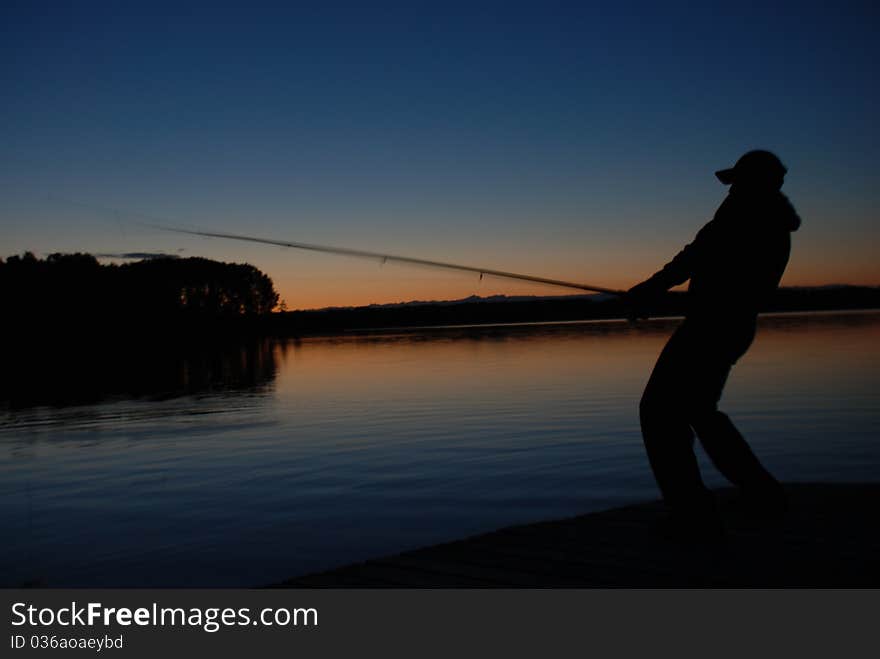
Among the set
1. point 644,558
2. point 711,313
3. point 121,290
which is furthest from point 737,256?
point 121,290

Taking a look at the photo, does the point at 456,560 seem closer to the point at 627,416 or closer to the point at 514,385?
the point at 627,416

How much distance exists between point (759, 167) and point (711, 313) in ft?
2.93

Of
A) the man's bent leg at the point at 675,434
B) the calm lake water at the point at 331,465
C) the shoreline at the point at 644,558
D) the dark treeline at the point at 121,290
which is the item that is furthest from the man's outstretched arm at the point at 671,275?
the dark treeline at the point at 121,290

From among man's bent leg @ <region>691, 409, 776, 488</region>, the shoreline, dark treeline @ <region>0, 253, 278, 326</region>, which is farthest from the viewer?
dark treeline @ <region>0, 253, 278, 326</region>

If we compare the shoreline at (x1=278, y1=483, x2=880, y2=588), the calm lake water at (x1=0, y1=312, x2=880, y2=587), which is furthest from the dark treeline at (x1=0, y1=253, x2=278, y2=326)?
the shoreline at (x1=278, y1=483, x2=880, y2=588)

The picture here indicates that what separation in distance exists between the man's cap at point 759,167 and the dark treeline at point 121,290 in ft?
339

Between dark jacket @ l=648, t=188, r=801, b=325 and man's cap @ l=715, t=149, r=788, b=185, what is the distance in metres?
0.10

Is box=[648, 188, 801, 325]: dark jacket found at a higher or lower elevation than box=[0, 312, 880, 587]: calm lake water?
higher

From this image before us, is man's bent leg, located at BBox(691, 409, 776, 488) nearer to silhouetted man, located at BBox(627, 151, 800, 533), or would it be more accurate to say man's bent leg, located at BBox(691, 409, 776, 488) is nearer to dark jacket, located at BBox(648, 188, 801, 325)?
silhouetted man, located at BBox(627, 151, 800, 533)

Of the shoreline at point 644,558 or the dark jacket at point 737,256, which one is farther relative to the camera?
the dark jacket at point 737,256

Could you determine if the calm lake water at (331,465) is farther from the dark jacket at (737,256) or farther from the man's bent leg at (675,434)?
the dark jacket at (737,256)

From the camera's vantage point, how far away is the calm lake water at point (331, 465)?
7809mm

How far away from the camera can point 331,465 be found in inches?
477

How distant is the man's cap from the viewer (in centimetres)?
450
